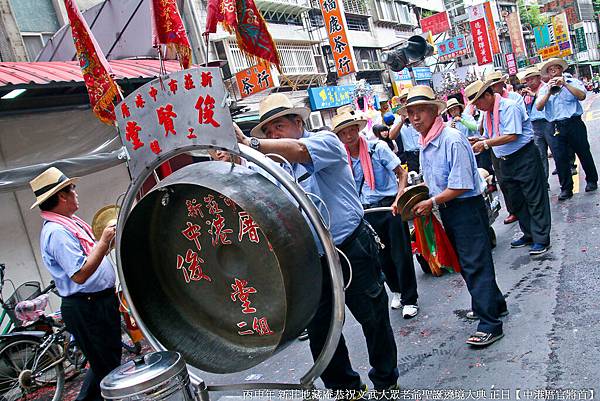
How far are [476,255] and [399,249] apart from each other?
1.24 m

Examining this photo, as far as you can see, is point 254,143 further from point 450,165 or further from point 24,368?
point 24,368

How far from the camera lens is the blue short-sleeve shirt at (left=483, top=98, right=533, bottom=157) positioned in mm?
5082

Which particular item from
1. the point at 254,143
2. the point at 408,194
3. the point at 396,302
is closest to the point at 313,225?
the point at 254,143

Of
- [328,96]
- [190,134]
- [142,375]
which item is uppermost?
[328,96]

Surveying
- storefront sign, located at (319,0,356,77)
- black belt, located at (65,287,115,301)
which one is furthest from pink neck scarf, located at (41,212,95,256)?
storefront sign, located at (319,0,356,77)

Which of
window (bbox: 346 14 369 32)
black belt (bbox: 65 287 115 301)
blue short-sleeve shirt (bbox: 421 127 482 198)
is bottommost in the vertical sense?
black belt (bbox: 65 287 115 301)

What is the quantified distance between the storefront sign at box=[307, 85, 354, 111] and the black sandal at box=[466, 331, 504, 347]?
19.5 metres

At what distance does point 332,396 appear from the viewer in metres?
3.10

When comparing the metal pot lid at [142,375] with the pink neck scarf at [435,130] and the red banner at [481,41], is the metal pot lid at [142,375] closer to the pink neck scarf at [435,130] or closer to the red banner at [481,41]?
the pink neck scarf at [435,130]

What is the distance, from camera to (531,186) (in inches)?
208

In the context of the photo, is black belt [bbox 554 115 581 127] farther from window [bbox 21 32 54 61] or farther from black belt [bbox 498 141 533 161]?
window [bbox 21 32 54 61]

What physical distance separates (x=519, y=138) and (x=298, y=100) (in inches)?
717

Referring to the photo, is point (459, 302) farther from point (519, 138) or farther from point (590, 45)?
point (590, 45)

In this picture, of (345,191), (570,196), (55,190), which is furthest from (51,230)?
(570,196)
